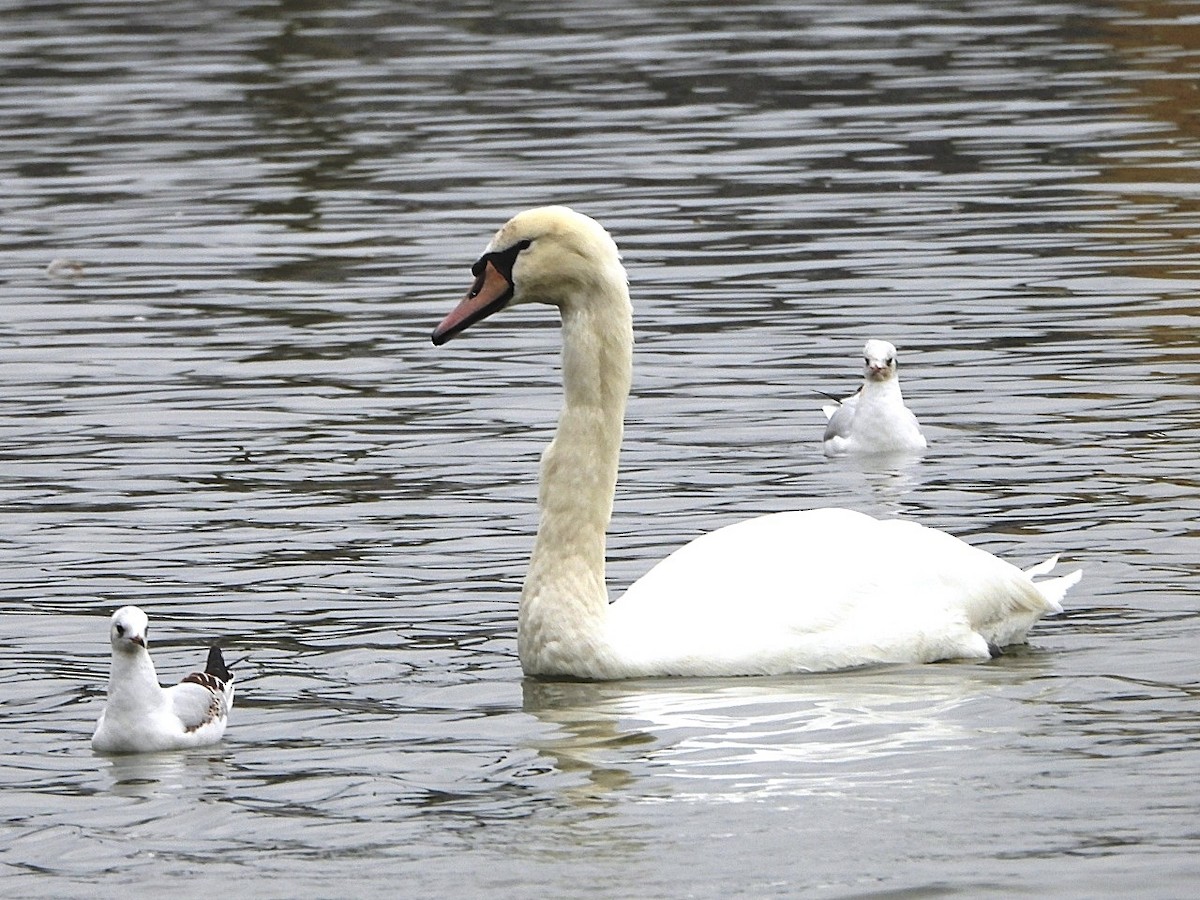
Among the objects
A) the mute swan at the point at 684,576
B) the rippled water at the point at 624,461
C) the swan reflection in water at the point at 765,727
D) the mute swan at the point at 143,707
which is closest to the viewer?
the rippled water at the point at 624,461

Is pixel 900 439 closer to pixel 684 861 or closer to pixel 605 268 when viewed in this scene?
pixel 605 268

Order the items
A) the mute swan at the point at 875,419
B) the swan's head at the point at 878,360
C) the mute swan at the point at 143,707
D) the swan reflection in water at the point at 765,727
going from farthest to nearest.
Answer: the swan's head at the point at 878,360, the mute swan at the point at 875,419, the mute swan at the point at 143,707, the swan reflection in water at the point at 765,727

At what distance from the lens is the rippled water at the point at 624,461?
8305mm

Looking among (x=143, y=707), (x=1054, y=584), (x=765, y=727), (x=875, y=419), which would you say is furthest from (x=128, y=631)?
(x=875, y=419)

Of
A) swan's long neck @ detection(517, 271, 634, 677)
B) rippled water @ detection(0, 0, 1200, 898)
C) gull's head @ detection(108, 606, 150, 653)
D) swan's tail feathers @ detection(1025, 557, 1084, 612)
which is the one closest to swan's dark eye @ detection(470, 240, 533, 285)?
swan's long neck @ detection(517, 271, 634, 677)

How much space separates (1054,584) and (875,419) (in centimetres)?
362

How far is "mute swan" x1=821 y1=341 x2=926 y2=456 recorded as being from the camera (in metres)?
14.2

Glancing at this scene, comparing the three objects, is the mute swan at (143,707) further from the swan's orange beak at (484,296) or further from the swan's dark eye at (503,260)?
the swan's dark eye at (503,260)

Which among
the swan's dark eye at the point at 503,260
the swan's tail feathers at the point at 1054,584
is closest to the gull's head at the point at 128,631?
the swan's dark eye at the point at 503,260

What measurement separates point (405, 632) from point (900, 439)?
4.33 m

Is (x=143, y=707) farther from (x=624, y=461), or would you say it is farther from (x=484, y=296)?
(x=624, y=461)

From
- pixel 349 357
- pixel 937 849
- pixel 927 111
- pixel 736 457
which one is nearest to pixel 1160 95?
pixel 927 111

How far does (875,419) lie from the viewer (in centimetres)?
1422

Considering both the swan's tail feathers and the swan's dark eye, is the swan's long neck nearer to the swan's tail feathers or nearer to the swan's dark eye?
the swan's dark eye
